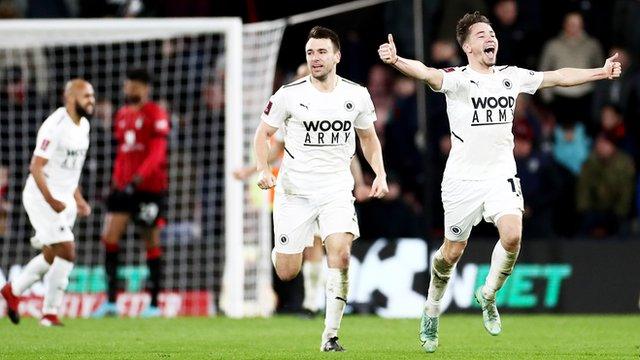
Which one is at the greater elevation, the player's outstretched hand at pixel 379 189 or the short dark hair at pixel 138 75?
the short dark hair at pixel 138 75

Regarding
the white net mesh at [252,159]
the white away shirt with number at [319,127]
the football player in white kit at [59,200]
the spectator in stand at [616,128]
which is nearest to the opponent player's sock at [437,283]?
the white away shirt with number at [319,127]

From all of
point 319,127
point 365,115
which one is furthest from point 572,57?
point 319,127

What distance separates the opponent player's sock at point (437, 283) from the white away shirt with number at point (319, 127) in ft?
2.84

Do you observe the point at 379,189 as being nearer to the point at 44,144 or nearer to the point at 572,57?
the point at 44,144

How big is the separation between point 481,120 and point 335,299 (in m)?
1.67

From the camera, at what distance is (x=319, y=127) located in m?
10.6

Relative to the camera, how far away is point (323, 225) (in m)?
10.5

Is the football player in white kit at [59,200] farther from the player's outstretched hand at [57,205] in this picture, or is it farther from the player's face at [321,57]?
the player's face at [321,57]

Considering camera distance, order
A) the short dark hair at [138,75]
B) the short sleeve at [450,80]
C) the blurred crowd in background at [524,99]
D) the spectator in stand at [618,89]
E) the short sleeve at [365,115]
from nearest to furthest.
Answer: the short sleeve at [450,80] → the short sleeve at [365,115] → the short dark hair at [138,75] → the blurred crowd in background at [524,99] → the spectator in stand at [618,89]

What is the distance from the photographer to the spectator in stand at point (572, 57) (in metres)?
18.0

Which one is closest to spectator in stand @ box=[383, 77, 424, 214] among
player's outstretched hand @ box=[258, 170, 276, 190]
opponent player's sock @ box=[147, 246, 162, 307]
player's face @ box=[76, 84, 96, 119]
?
opponent player's sock @ box=[147, 246, 162, 307]

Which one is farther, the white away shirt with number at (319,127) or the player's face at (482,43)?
the white away shirt with number at (319,127)

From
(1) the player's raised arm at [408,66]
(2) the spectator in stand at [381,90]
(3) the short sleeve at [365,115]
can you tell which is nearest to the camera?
(1) the player's raised arm at [408,66]

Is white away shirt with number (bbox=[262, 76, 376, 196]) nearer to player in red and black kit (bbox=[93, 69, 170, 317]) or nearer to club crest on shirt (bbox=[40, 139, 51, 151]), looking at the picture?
club crest on shirt (bbox=[40, 139, 51, 151])
